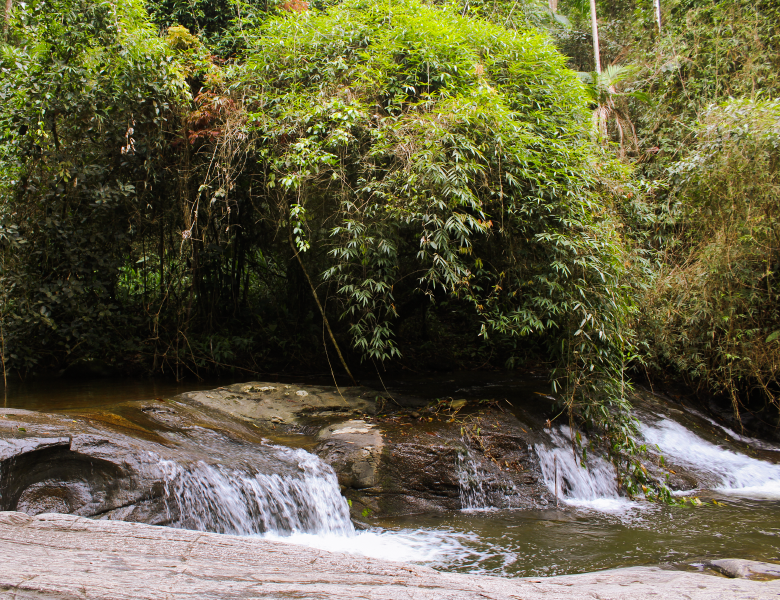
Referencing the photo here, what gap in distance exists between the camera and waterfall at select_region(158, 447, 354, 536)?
161 inches

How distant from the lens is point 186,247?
8516mm

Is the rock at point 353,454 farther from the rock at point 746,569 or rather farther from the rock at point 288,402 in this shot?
the rock at point 746,569

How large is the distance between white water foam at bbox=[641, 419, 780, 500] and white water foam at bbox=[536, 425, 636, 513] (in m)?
1.31

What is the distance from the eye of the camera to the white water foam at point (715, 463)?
658 cm

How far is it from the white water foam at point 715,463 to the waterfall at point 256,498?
4.79m

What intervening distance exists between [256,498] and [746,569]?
11.9 feet

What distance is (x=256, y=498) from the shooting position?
4473 millimetres

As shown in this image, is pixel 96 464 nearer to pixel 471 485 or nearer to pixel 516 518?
pixel 471 485

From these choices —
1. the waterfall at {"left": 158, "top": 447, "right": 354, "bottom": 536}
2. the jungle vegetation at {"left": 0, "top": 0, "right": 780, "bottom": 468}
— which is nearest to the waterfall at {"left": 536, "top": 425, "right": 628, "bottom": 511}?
the jungle vegetation at {"left": 0, "top": 0, "right": 780, "bottom": 468}

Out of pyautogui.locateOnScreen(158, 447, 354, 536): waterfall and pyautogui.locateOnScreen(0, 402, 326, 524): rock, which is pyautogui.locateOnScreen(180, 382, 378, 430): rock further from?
pyautogui.locateOnScreen(0, 402, 326, 524): rock

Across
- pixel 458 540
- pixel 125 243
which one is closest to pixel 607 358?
pixel 458 540

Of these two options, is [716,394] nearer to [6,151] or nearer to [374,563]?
[374,563]

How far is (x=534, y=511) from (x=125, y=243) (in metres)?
7.17

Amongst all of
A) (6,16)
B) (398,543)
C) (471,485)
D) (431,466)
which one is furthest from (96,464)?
(6,16)
